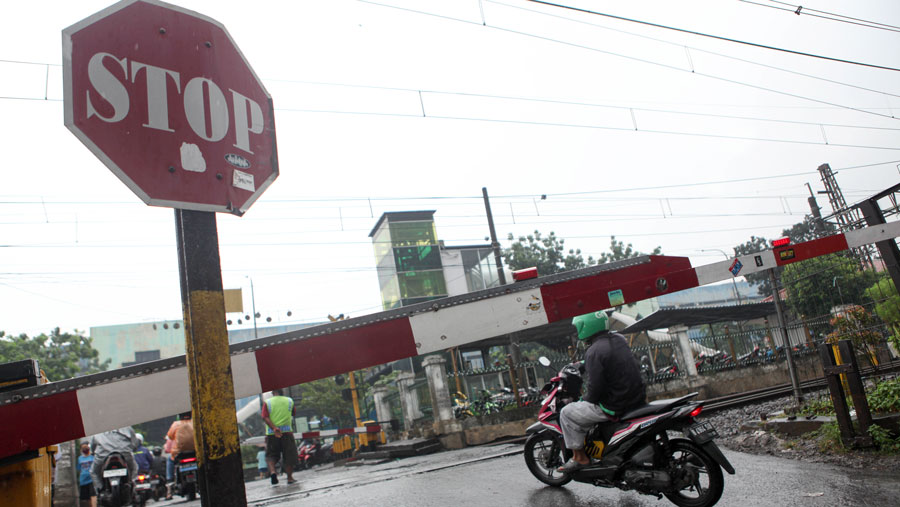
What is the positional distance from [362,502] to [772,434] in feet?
14.2

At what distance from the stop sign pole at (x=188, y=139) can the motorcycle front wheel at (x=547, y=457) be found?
323 centimetres

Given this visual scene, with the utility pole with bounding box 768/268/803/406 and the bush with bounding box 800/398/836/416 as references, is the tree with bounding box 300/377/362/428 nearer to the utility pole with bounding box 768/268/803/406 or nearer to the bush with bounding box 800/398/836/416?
the utility pole with bounding box 768/268/803/406

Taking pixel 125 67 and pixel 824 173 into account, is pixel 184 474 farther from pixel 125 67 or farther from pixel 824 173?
pixel 824 173

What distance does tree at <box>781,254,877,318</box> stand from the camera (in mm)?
11390

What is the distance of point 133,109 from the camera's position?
2260 millimetres

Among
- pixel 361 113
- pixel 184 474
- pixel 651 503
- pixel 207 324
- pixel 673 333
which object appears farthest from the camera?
pixel 673 333

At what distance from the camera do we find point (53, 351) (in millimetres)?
29812

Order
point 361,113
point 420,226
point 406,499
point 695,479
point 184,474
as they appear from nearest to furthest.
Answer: point 695,479, point 406,499, point 184,474, point 361,113, point 420,226

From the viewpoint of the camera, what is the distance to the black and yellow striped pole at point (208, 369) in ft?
6.97

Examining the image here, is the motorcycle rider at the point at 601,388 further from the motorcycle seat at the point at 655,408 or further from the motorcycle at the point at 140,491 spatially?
the motorcycle at the point at 140,491

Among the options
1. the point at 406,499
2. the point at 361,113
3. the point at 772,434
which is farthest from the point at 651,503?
the point at 361,113

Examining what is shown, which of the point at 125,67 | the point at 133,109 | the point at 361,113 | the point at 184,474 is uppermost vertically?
the point at 361,113

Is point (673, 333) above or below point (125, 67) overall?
below

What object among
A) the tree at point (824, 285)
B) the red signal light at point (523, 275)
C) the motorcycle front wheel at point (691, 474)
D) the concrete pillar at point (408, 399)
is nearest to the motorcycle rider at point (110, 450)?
the concrete pillar at point (408, 399)
